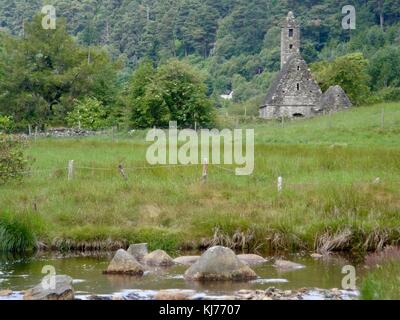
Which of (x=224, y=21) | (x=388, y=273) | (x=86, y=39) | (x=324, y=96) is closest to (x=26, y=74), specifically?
(x=324, y=96)

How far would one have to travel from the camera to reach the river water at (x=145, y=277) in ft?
62.4

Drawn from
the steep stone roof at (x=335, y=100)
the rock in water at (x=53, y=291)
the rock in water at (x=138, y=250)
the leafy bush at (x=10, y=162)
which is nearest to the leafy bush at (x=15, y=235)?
the rock in water at (x=138, y=250)

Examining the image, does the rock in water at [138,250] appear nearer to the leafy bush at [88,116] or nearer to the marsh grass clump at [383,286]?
the marsh grass clump at [383,286]

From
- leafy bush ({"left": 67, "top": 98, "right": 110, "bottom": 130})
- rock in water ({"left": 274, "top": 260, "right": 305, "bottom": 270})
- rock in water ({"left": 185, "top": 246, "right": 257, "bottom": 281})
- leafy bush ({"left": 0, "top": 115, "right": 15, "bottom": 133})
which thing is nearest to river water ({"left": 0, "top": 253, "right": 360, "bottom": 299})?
rock in water ({"left": 274, "top": 260, "right": 305, "bottom": 270})

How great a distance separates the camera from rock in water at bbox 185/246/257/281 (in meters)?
20.1

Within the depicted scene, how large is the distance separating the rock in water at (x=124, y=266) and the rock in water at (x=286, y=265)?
3.53 metres

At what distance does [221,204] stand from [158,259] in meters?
5.17

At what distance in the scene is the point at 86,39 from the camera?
137 meters

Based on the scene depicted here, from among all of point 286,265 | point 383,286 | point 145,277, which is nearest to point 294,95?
point 286,265

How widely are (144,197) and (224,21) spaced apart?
401ft

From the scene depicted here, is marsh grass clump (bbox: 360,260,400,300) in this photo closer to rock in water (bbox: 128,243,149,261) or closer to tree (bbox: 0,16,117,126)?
rock in water (bbox: 128,243,149,261)

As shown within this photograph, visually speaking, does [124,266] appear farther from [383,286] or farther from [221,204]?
[383,286]

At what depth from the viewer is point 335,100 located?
68.4 m

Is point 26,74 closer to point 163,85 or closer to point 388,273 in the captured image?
point 163,85
